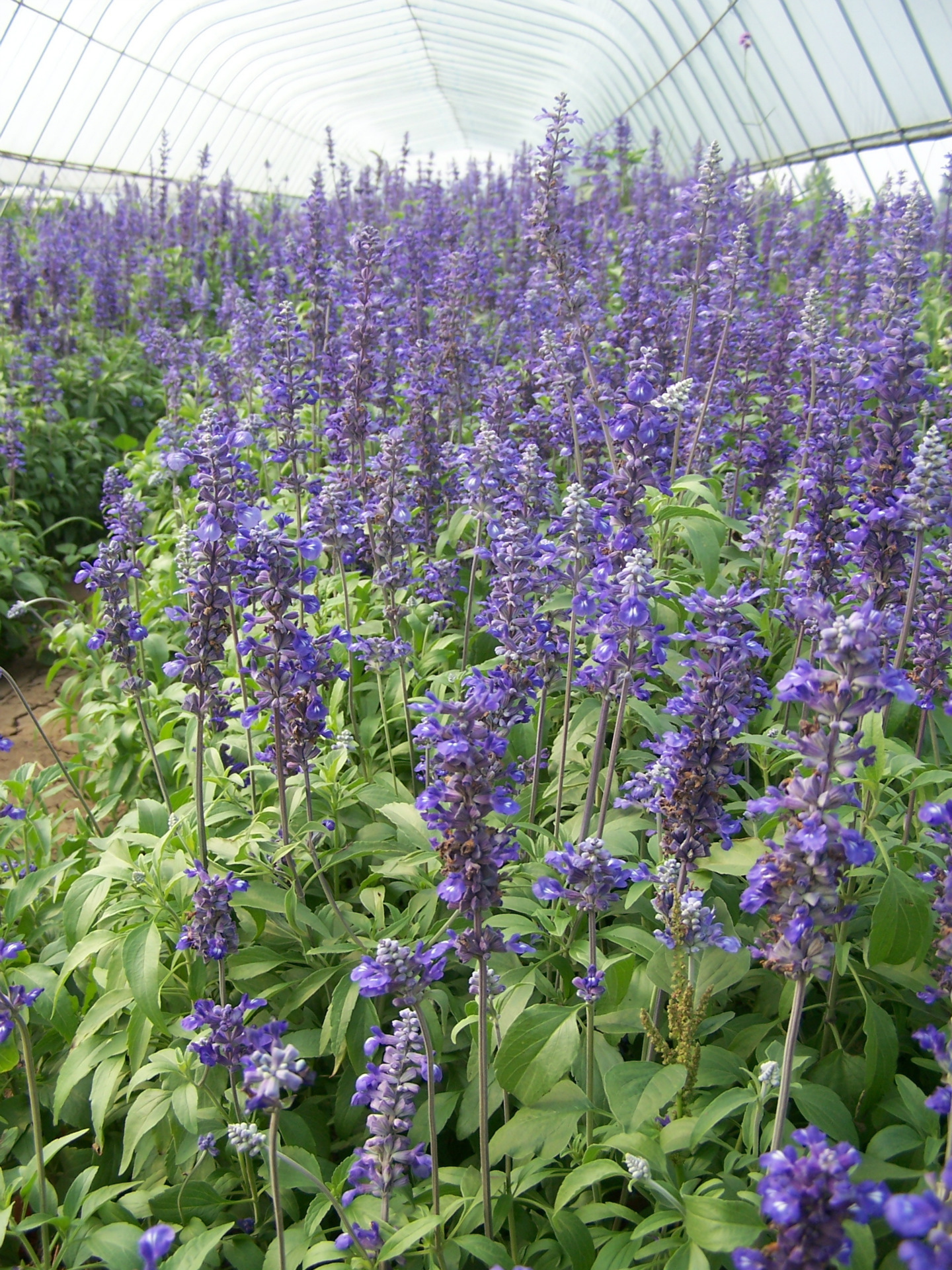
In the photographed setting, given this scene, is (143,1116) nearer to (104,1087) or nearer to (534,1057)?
(104,1087)

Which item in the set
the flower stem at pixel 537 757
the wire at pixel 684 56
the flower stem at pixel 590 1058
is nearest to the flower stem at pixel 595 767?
the flower stem at pixel 537 757

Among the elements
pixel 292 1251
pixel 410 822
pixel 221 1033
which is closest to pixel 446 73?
pixel 410 822

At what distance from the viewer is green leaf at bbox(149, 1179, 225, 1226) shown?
117 inches

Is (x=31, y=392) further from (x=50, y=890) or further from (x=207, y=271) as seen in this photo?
(x=50, y=890)

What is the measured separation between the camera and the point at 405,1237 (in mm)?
2408

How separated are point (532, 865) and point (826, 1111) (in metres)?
1.19

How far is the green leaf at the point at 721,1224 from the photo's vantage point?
7.06 feet

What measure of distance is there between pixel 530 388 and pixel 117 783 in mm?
3777

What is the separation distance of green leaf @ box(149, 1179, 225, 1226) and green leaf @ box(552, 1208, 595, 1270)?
1.12 metres

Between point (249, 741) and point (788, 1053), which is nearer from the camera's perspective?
point (788, 1053)

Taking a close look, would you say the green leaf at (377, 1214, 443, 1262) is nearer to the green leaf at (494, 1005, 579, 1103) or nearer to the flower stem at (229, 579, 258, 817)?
the green leaf at (494, 1005, 579, 1103)

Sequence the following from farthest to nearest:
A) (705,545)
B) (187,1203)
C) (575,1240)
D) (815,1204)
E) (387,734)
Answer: (387,734) < (705,545) < (187,1203) < (575,1240) < (815,1204)

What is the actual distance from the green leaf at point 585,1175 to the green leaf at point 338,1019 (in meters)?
0.89

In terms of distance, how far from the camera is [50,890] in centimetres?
441
